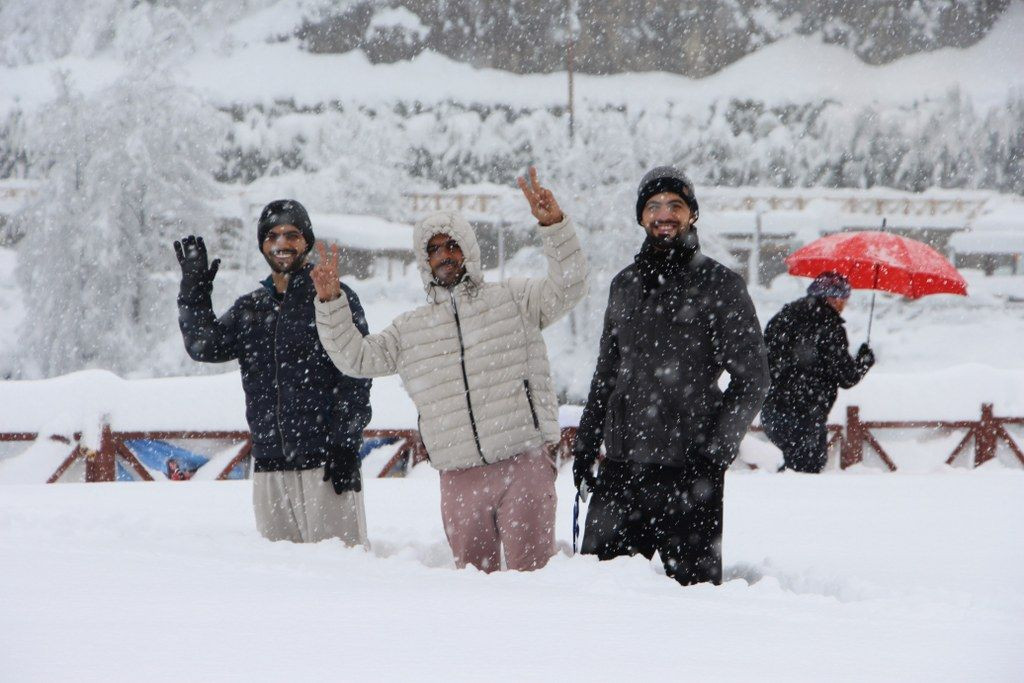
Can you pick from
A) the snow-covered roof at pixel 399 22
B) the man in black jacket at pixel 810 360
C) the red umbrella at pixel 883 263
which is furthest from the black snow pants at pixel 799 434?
the snow-covered roof at pixel 399 22

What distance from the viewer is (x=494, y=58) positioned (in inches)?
818

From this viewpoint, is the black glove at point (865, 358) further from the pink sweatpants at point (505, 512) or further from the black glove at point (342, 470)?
the black glove at point (342, 470)

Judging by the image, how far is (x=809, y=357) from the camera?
16.8 feet

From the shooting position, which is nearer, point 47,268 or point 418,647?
point 418,647

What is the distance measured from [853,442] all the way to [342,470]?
7.36 m

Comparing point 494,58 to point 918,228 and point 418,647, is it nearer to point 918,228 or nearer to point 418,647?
point 918,228

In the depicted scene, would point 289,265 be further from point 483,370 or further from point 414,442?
point 414,442

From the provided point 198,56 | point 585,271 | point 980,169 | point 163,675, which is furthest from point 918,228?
point 163,675

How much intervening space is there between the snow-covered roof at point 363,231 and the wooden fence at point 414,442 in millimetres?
11340

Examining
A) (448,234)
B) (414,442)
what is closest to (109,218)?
(414,442)

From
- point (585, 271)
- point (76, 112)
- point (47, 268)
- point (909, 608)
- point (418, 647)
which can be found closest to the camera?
point (418, 647)

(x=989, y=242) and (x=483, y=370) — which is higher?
(x=483, y=370)

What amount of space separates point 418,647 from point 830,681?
2.61ft

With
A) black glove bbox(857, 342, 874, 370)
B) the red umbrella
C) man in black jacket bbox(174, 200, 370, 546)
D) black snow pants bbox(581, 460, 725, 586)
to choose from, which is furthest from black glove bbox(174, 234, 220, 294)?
the red umbrella
